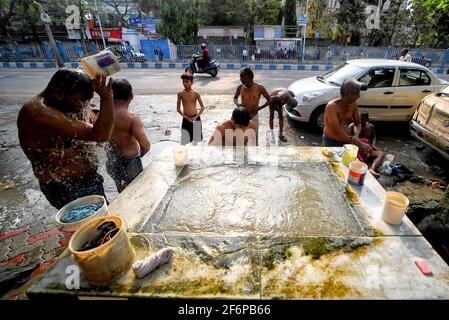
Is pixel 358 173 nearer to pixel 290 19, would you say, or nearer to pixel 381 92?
pixel 381 92

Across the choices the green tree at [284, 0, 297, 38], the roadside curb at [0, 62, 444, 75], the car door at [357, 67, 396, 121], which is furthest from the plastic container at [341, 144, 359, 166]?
the green tree at [284, 0, 297, 38]

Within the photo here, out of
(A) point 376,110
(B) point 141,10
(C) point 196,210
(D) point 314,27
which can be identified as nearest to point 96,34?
(B) point 141,10

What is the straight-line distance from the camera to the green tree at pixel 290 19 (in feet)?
81.4

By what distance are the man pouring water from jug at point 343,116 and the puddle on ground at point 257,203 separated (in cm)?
97

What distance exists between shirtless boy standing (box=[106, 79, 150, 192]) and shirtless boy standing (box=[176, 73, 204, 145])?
1.71 m

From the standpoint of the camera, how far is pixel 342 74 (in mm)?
5980

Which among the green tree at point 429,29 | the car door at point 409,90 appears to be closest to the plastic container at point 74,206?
the car door at point 409,90

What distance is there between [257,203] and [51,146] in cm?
177

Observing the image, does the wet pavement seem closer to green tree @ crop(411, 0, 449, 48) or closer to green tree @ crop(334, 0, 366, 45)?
green tree @ crop(334, 0, 366, 45)

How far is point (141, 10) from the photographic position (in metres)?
30.2

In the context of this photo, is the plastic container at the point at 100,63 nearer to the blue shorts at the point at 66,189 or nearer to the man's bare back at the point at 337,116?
the blue shorts at the point at 66,189

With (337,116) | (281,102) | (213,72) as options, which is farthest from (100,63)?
(213,72)
